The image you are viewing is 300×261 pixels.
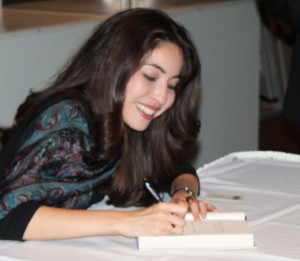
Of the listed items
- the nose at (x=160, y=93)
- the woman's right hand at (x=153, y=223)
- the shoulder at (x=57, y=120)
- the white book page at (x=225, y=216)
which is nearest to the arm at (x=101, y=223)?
the woman's right hand at (x=153, y=223)

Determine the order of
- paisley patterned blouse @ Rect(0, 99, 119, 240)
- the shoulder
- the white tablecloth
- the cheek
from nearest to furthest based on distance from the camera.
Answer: the white tablecloth < paisley patterned blouse @ Rect(0, 99, 119, 240) < the shoulder < the cheek

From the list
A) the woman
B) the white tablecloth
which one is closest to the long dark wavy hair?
the woman

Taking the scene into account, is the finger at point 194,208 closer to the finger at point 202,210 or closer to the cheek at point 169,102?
the finger at point 202,210

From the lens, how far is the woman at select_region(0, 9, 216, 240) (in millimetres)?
1686

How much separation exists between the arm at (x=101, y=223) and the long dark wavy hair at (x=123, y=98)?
0.92 feet

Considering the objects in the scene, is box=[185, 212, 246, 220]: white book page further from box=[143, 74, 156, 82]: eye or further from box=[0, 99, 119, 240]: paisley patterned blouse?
box=[143, 74, 156, 82]: eye

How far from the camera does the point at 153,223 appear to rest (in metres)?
1.64

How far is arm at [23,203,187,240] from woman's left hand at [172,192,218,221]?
0.09m

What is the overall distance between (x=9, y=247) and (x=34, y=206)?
0.11 m

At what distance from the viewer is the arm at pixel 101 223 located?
64.9 inches

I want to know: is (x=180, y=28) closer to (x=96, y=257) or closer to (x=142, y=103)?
(x=142, y=103)

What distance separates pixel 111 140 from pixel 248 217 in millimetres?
408

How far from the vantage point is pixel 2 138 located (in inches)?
84.7

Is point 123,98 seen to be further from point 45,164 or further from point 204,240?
point 204,240
